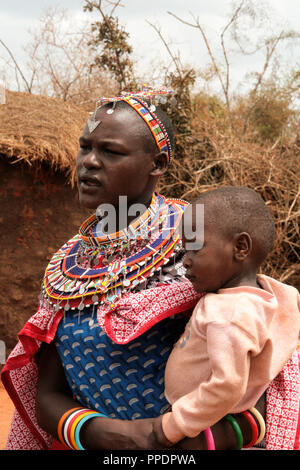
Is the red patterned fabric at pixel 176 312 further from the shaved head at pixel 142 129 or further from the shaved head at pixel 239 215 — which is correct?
the shaved head at pixel 142 129

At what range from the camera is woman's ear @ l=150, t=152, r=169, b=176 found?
1931mm

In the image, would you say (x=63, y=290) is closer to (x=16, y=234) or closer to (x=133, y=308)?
(x=133, y=308)

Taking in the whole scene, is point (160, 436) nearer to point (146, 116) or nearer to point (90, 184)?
point (90, 184)

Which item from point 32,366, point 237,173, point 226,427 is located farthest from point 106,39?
point 226,427

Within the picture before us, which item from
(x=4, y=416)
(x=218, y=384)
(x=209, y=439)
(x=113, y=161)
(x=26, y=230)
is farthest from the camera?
(x=26, y=230)

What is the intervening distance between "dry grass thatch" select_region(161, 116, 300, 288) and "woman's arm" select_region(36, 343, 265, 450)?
5.46 metres

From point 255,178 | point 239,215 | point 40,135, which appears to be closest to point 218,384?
point 239,215

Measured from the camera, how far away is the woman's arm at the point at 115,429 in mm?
1575

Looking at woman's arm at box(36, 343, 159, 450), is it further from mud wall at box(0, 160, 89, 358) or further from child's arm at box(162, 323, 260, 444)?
mud wall at box(0, 160, 89, 358)

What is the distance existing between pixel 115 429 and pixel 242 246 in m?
0.66

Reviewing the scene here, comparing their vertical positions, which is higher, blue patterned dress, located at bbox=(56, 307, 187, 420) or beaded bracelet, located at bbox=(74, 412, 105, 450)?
blue patterned dress, located at bbox=(56, 307, 187, 420)

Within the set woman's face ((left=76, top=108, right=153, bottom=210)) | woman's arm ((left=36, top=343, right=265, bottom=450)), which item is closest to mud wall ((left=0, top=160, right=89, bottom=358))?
woman's face ((left=76, top=108, right=153, bottom=210))

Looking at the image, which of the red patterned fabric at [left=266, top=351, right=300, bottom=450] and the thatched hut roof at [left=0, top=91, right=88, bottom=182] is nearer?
the red patterned fabric at [left=266, top=351, right=300, bottom=450]

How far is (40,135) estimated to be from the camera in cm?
516
